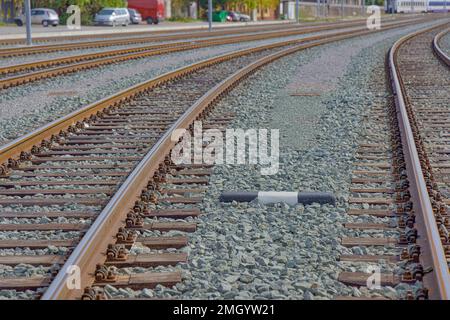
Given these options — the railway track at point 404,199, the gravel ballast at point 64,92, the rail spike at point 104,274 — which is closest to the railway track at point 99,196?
the rail spike at point 104,274

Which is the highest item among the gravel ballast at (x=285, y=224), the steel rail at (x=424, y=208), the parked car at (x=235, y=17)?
the parked car at (x=235, y=17)

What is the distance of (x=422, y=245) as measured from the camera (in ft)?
17.8

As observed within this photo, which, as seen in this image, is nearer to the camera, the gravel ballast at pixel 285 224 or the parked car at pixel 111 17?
the gravel ballast at pixel 285 224

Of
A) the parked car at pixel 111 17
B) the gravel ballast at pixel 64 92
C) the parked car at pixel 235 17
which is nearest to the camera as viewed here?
the gravel ballast at pixel 64 92

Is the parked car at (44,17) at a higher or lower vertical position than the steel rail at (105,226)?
higher

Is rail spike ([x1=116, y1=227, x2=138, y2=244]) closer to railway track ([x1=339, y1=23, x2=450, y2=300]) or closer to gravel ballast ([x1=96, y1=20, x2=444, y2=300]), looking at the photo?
gravel ballast ([x1=96, y1=20, x2=444, y2=300])

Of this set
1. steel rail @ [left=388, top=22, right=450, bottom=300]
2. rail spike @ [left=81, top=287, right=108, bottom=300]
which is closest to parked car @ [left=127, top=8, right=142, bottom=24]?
steel rail @ [left=388, top=22, right=450, bottom=300]

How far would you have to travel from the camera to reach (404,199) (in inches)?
266

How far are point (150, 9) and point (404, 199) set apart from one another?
62141 millimetres

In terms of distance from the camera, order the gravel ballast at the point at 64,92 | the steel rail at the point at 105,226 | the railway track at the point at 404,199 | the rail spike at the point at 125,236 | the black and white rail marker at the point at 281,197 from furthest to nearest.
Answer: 1. the gravel ballast at the point at 64,92
2. the black and white rail marker at the point at 281,197
3. the rail spike at the point at 125,236
4. the railway track at the point at 404,199
5. the steel rail at the point at 105,226

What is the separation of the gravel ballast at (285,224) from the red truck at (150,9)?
5480 cm

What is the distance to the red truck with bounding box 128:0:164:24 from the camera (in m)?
66.8

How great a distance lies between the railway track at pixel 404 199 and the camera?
5.01m

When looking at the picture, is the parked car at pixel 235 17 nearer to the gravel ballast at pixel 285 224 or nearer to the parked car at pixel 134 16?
the parked car at pixel 134 16
